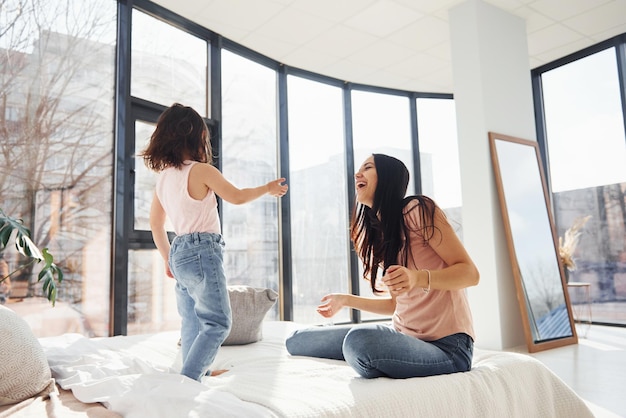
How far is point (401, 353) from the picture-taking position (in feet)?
4.25

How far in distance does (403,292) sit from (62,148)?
253cm

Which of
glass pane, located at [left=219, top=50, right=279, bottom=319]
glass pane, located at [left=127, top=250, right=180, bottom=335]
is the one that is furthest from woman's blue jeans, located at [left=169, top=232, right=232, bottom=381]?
glass pane, located at [left=219, top=50, right=279, bottom=319]

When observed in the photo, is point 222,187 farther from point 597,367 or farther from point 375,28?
point 375,28

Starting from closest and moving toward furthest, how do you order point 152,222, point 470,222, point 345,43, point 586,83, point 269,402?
point 269,402 → point 152,222 → point 470,222 → point 345,43 → point 586,83

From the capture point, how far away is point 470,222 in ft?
12.5

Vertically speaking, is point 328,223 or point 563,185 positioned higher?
point 563,185

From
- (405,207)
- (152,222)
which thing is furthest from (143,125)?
(405,207)

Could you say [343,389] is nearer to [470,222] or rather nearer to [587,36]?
[470,222]

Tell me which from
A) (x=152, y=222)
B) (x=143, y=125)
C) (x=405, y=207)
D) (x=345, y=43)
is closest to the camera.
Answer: (x=405, y=207)

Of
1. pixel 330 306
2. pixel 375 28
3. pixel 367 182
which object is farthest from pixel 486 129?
pixel 330 306

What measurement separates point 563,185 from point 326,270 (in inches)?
103

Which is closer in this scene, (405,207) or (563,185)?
(405,207)

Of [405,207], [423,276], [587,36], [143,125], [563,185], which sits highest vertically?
[587,36]

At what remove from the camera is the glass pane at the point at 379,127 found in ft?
17.5
